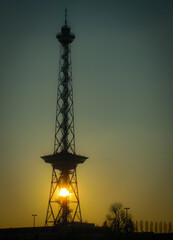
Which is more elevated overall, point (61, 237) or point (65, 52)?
point (65, 52)

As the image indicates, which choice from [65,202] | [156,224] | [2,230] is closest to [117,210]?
[65,202]

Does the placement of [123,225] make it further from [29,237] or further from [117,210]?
[29,237]

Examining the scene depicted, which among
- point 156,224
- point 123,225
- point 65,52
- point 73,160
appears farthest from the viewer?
point 156,224

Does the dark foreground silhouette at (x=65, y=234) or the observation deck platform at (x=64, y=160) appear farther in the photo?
the observation deck platform at (x=64, y=160)

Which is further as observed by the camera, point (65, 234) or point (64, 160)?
point (64, 160)

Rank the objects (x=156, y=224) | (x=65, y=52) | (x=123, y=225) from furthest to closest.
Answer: (x=156, y=224), (x=65, y=52), (x=123, y=225)

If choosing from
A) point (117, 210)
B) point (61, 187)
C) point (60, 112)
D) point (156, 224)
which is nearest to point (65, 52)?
point (60, 112)

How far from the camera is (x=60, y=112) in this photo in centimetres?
10681

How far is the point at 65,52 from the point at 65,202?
39782 millimetres

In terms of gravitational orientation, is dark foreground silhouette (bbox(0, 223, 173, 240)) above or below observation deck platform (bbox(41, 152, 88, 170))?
below

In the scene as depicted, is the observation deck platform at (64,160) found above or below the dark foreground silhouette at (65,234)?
above

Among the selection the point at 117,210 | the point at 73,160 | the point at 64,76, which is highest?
the point at 64,76

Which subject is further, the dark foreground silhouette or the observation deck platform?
the observation deck platform

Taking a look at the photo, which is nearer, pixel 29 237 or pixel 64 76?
pixel 29 237
